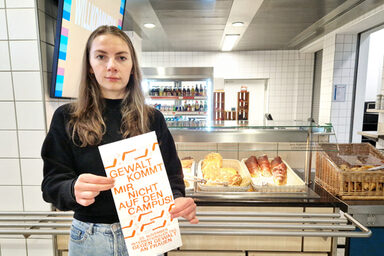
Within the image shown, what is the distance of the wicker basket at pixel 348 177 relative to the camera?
1.40 meters

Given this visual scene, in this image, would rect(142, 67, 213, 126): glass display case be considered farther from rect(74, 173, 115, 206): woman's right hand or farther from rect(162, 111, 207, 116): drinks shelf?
rect(74, 173, 115, 206): woman's right hand

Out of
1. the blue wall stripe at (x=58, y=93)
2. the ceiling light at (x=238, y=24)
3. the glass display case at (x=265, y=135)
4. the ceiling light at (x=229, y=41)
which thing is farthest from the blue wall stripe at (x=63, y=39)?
the ceiling light at (x=229, y=41)

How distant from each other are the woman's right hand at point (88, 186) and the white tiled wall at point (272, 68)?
505 centimetres

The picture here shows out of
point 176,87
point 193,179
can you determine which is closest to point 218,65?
point 176,87

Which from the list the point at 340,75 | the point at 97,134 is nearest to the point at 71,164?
the point at 97,134

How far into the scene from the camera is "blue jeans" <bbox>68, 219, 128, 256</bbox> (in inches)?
35.2

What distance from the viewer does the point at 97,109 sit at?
90 cm

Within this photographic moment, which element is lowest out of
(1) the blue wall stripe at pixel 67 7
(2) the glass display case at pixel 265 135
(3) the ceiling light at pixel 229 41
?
(2) the glass display case at pixel 265 135

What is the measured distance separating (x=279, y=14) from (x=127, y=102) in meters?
3.04

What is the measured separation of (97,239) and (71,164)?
12.2 inches

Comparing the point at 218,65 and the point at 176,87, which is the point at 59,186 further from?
the point at 218,65

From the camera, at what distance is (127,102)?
949 mm

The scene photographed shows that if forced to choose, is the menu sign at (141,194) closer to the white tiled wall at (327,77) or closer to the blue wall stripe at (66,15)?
the blue wall stripe at (66,15)

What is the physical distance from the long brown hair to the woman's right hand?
0.51 feet
